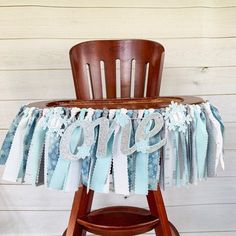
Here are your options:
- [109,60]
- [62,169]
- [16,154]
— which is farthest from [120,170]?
[109,60]

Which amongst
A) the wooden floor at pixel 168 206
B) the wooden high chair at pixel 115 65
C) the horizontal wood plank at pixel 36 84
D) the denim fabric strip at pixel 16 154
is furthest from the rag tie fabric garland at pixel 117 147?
the wooden floor at pixel 168 206

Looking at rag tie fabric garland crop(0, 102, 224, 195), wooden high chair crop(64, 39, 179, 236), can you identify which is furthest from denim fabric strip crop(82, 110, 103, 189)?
wooden high chair crop(64, 39, 179, 236)

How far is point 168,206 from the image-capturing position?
1325mm

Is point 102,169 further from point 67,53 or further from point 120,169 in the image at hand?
point 67,53

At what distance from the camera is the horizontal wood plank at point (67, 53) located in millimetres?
1216

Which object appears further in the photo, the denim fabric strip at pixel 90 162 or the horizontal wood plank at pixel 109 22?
the horizontal wood plank at pixel 109 22

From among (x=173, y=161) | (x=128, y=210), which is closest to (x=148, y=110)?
(x=173, y=161)

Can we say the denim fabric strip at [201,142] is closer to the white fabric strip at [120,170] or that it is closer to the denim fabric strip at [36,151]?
the white fabric strip at [120,170]

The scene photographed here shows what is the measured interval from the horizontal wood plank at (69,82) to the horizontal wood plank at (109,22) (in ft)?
0.48

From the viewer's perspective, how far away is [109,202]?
1.32m

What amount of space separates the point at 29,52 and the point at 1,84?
0.17m

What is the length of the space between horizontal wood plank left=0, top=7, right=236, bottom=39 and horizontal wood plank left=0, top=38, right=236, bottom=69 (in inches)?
1.1

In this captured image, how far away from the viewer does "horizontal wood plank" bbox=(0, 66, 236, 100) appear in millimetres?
1233

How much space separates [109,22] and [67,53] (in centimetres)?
20
